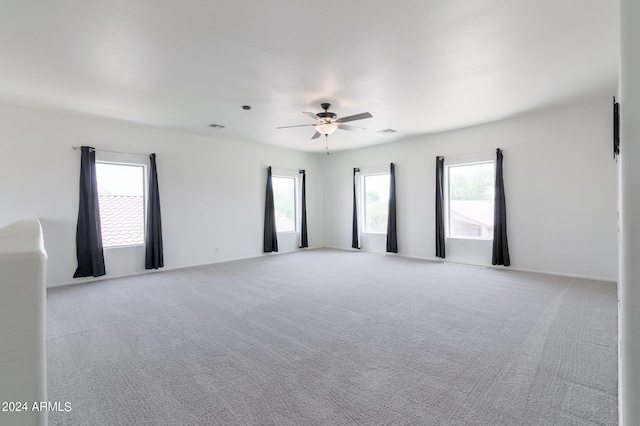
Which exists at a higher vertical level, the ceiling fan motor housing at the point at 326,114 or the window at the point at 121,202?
the ceiling fan motor housing at the point at 326,114

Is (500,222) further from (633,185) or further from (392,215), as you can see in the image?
(633,185)

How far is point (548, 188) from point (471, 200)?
4.23ft

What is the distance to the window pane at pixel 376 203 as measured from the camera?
303 inches

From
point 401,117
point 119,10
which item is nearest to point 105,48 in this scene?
point 119,10

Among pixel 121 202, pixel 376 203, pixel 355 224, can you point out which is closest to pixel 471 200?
pixel 376 203

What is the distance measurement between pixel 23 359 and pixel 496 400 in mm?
2398

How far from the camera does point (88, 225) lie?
4.99 m

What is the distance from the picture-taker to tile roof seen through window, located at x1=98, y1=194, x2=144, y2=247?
5312 mm

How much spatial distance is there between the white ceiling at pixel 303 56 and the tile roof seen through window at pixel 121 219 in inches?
61.5

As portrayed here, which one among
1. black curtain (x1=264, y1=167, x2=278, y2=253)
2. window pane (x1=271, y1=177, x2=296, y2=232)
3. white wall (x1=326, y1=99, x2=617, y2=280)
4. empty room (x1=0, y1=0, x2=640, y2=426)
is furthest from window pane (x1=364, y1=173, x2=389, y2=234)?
black curtain (x1=264, y1=167, x2=278, y2=253)

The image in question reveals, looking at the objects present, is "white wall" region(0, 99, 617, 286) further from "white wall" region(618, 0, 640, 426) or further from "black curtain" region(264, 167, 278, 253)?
"white wall" region(618, 0, 640, 426)

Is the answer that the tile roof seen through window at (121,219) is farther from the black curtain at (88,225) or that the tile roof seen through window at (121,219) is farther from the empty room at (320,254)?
the black curtain at (88,225)

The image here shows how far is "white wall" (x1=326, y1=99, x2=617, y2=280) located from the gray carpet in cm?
61

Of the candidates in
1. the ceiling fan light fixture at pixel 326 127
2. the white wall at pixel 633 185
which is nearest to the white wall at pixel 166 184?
the ceiling fan light fixture at pixel 326 127
